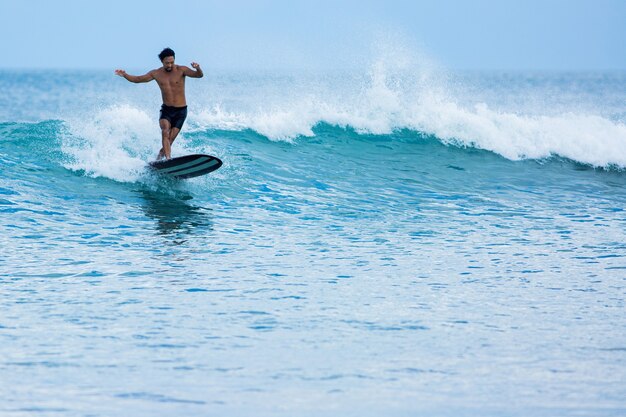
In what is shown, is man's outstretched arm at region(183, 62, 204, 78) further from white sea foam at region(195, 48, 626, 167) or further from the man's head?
white sea foam at region(195, 48, 626, 167)

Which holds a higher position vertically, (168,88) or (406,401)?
(168,88)

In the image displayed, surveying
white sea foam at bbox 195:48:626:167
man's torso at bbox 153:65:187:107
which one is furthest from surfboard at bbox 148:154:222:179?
A: white sea foam at bbox 195:48:626:167

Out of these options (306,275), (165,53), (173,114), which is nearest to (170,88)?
(173,114)

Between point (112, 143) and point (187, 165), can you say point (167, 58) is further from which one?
point (112, 143)

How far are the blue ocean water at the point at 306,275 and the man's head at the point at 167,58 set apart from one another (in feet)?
5.93

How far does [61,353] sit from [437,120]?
1402 cm

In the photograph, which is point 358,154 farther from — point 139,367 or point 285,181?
point 139,367

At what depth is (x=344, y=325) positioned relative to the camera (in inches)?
258

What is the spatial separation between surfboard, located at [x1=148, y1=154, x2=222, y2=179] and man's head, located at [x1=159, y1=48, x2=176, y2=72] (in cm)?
129

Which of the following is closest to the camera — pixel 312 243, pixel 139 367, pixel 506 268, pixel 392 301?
pixel 139 367

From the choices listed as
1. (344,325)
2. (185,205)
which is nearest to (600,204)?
(185,205)

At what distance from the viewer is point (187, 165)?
12.8 m

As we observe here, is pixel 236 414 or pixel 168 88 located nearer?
pixel 236 414

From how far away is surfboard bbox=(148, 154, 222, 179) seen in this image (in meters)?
12.7
